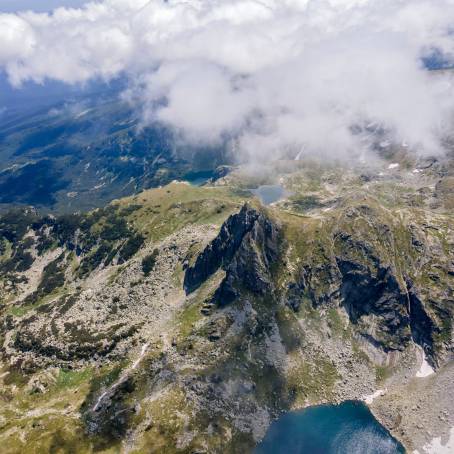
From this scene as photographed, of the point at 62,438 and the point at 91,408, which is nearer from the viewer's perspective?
the point at 62,438

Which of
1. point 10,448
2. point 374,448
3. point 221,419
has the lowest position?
point 374,448

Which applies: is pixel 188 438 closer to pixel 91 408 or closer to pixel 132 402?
pixel 132 402

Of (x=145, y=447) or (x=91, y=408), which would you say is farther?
(x=91, y=408)

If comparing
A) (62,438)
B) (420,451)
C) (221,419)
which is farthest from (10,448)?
(420,451)

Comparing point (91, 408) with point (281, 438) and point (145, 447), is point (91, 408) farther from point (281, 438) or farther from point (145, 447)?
point (281, 438)

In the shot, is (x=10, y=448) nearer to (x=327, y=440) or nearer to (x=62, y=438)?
(x=62, y=438)

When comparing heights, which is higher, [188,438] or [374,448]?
[188,438]

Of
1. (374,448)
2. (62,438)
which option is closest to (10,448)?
(62,438)

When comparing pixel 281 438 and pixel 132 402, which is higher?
pixel 132 402
